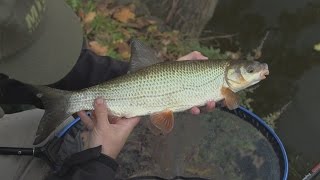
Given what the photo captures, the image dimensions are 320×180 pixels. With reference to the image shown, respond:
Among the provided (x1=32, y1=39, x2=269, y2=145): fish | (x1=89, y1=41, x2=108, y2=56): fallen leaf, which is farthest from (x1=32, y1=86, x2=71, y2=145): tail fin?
(x1=89, y1=41, x2=108, y2=56): fallen leaf

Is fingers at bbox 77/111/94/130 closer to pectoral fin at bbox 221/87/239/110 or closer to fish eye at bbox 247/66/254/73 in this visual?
pectoral fin at bbox 221/87/239/110

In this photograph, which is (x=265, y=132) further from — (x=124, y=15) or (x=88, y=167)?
(x=124, y=15)

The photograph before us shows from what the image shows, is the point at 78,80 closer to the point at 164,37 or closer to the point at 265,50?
the point at 164,37

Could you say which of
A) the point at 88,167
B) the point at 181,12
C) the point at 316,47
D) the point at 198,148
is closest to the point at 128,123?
the point at 88,167

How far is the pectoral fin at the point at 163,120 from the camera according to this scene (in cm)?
268

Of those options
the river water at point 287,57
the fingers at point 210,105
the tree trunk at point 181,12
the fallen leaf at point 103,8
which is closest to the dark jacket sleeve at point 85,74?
the fingers at point 210,105

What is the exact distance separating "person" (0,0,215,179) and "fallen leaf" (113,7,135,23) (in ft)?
6.13

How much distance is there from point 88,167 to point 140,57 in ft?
1.95

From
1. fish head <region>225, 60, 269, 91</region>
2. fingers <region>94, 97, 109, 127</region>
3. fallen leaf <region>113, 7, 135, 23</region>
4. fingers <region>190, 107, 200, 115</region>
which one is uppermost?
fish head <region>225, 60, 269, 91</region>

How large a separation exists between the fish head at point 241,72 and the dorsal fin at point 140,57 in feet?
1.25

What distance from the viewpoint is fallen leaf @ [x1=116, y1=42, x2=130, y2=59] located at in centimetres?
461

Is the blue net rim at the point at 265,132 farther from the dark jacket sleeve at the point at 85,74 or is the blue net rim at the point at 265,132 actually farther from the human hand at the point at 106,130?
the human hand at the point at 106,130

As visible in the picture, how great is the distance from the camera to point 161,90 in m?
2.71

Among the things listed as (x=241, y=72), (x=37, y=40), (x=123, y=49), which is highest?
(x=37, y=40)
